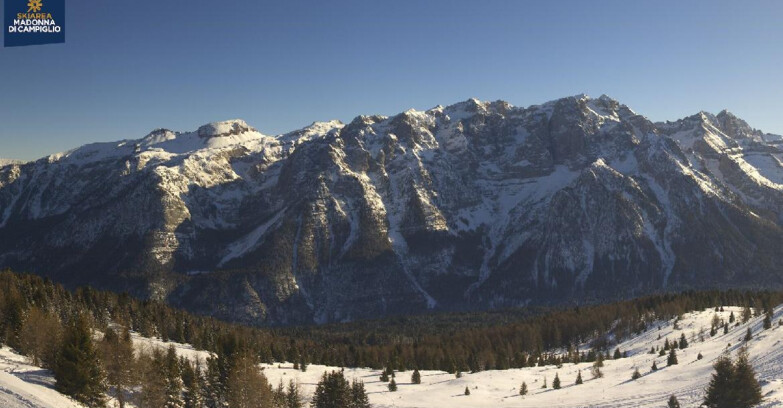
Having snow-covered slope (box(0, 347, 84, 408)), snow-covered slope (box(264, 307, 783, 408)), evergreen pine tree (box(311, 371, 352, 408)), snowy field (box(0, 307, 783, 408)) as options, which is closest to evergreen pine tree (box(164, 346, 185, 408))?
snow-covered slope (box(0, 347, 84, 408))

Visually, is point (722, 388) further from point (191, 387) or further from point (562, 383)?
point (191, 387)

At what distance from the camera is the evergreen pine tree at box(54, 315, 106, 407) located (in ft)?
243

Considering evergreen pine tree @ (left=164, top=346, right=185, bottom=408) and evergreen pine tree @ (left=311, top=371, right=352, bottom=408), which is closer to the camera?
evergreen pine tree @ (left=164, top=346, right=185, bottom=408)

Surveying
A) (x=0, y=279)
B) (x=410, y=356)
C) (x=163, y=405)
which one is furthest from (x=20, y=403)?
(x=410, y=356)

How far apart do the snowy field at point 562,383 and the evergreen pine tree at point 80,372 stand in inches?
84.5

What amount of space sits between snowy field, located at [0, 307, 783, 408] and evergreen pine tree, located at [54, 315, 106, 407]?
2.15m

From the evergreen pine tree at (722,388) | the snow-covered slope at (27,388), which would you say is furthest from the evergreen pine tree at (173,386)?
the evergreen pine tree at (722,388)

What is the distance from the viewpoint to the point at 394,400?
10069 cm

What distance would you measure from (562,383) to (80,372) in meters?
69.5

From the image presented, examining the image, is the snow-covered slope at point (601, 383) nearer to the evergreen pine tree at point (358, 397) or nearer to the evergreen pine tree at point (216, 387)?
the evergreen pine tree at point (358, 397)

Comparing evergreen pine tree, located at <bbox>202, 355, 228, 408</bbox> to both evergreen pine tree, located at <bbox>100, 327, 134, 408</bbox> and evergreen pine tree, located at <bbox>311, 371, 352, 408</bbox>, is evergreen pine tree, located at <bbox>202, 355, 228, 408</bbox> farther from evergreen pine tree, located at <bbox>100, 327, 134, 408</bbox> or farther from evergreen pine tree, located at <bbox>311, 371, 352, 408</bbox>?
evergreen pine tree, located at <bbox>311, 371, 352, 408</bbox>

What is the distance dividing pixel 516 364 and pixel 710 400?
319 ft

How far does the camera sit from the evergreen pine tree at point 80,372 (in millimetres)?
73938

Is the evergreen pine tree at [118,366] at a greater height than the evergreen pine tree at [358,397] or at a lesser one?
greater
